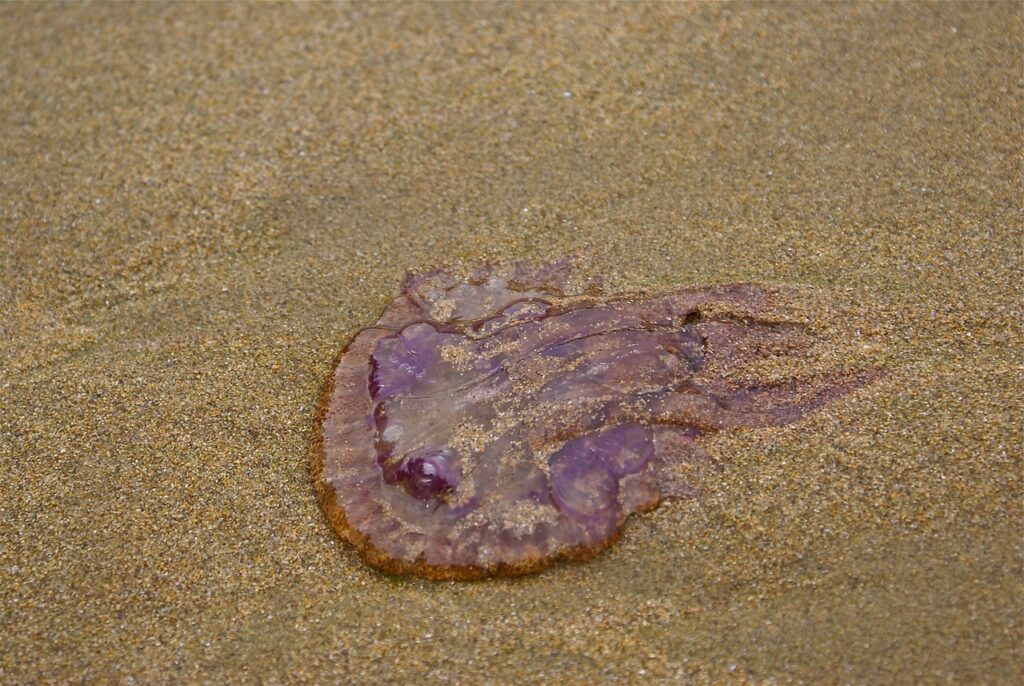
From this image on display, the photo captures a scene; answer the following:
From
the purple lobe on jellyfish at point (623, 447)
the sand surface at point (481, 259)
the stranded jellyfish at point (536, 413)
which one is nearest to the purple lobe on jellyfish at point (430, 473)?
the stranded jellyfish at point (536, 413)

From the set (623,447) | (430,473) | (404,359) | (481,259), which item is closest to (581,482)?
(623,447)

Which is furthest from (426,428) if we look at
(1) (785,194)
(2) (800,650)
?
(1) (785,194)

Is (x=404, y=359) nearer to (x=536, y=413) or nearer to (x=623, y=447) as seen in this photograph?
(x=536, y=413)

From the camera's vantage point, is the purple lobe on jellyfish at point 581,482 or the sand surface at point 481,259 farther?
the purple lobe on jellyfish at point 581,482

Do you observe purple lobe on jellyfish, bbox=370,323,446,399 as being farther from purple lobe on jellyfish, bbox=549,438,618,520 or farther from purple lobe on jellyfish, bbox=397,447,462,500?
purple lobe on jellyfish, bbox=549,438,618,520

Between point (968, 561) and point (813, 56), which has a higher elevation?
point (813, 56)

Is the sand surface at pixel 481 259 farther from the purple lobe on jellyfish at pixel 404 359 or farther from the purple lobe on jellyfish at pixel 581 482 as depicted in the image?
the purple lobe on jellyfish at pixel 404 359

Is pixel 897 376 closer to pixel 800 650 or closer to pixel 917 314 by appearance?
pixel 917 314
